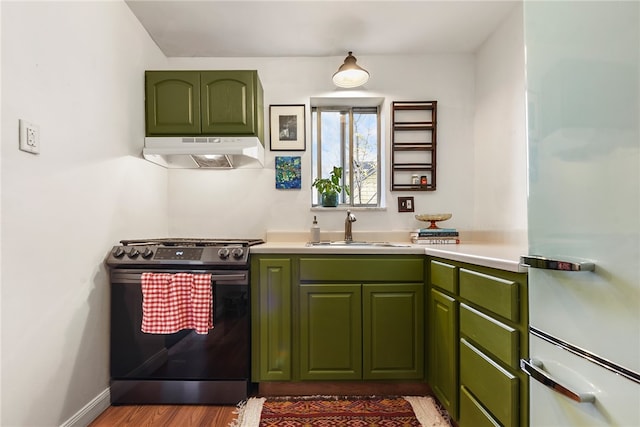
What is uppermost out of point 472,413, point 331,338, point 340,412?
point 331,338

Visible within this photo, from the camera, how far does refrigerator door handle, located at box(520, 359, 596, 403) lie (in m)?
0.70

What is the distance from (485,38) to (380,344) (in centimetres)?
230

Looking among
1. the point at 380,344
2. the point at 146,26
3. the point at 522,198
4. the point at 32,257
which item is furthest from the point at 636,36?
the point at 146,26

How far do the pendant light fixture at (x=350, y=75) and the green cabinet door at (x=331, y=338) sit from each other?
153 centimetres

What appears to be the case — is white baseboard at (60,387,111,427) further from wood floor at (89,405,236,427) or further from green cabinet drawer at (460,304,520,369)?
green cabinet drawer at (460,304,520,369)

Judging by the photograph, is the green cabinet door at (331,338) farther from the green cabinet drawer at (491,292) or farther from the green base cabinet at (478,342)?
the green cabinet drawer at (491,292)

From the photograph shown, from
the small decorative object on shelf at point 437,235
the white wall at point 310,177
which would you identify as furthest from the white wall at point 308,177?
the small decorative object on shelf at point 437,235

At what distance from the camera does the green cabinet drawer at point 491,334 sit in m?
1.14

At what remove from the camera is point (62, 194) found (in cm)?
154

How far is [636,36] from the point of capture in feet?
2.00

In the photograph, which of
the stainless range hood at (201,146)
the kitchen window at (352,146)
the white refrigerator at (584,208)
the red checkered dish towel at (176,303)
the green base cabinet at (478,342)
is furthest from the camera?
the kitchen window at (352,146)

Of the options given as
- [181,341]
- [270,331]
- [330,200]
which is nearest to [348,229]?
[330,200]

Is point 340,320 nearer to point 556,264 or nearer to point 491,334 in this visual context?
point 491,334

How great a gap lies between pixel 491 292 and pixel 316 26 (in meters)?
1.98
